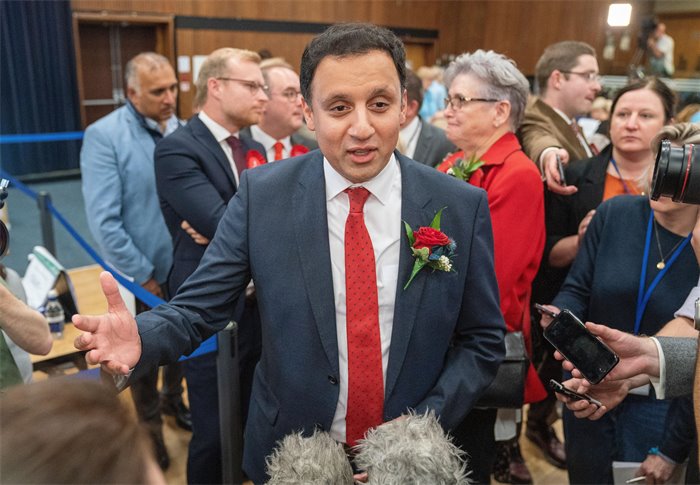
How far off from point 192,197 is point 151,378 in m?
1.18

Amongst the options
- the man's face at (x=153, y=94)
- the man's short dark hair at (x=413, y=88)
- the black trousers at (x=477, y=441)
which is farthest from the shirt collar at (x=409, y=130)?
the black trousers at (x=477, y=441)

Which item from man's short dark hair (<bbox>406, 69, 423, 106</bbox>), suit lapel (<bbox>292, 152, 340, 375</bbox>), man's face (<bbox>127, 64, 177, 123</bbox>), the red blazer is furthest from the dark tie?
suit lapel (<bbox>292, 152, 340, 375</bbox>)

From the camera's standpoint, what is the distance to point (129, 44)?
394 inches

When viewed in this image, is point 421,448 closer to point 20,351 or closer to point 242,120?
point 20,351

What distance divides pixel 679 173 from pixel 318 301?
96cm

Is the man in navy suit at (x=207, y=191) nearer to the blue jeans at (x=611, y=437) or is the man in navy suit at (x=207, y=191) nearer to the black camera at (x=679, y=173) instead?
the blue jeans at (x=611, y=437)

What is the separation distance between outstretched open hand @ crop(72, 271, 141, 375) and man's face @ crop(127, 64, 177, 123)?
242 cm

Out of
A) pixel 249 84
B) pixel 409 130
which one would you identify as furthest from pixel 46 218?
pixel 409 130

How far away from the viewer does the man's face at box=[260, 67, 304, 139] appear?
3.52 meters

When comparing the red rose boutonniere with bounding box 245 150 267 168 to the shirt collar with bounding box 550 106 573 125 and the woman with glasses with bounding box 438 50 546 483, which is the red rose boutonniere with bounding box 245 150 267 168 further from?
the shirt collar with bounding box 550 106 573 125

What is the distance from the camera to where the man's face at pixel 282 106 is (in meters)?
3.52

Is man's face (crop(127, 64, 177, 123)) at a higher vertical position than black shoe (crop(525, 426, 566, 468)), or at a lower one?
higher

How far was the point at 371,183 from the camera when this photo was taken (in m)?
1.62

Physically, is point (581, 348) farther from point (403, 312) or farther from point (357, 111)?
point (357, 111)
